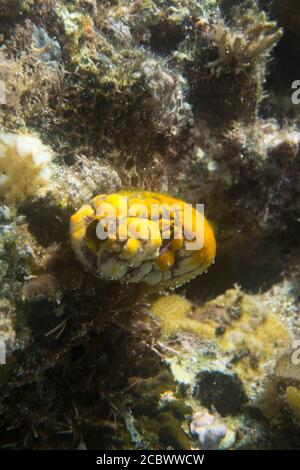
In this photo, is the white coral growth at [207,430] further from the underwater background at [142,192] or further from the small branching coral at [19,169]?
the small branching coral at [19,169]

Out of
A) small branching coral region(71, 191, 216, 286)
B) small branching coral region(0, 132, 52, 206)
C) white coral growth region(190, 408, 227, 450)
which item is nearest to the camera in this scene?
small branching coral region(71, 191, 216, 286)

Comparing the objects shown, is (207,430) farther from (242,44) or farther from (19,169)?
(242,44)

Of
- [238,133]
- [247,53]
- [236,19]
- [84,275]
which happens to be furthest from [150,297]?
[236,19]

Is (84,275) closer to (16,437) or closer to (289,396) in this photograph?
(16,437)

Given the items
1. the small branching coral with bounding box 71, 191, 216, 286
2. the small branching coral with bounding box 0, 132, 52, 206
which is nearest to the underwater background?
the small branching coral with bounding box 0, 132, 52, 206

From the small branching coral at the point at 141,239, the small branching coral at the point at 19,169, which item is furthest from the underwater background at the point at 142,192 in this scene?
the small branching coral at the point at 141,239

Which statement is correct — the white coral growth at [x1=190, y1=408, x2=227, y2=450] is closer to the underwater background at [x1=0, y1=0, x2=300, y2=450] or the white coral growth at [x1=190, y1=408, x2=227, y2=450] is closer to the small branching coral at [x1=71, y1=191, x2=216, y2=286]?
the underwater background at [x1=0, y1=0, x2=300, y2=450]
